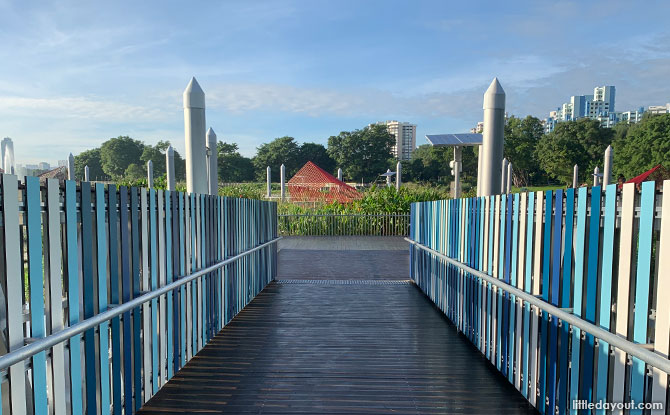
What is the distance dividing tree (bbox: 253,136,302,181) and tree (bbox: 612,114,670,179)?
2115 inches

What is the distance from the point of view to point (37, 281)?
262cm

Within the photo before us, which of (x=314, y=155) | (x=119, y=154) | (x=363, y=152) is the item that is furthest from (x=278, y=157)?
(x=119, y=154)

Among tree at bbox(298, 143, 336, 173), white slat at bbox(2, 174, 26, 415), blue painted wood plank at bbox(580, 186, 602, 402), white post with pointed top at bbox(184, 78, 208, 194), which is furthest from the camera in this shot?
tree at bbox(298, 143, 336, 173)

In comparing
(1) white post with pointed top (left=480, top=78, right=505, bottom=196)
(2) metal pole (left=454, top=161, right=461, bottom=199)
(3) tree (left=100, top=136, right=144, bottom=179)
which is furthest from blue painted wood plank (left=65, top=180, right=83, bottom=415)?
(3) tree (left=100, top=136, right=144, bottom=179)

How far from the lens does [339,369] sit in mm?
4684

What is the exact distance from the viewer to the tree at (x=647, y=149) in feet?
129

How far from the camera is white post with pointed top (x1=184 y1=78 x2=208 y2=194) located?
6.55m

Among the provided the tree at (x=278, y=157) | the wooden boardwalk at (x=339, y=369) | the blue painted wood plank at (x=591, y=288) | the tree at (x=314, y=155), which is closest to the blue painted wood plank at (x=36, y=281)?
the wooden boardwalk at (x=339, y=369)

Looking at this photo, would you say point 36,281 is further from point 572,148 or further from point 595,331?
point 572,148

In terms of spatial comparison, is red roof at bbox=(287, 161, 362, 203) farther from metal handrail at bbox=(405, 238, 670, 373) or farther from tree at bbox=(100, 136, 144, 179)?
tree at bbox=(100, 136, 144, 179)

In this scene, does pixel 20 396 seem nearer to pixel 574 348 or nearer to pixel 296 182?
pixel 574 348

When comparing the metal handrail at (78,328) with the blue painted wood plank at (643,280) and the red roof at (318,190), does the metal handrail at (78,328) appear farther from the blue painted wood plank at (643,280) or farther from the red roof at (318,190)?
the red roof at (318,190)

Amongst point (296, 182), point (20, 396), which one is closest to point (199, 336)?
point (20, 396)

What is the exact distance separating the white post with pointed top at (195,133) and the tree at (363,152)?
72870mm
